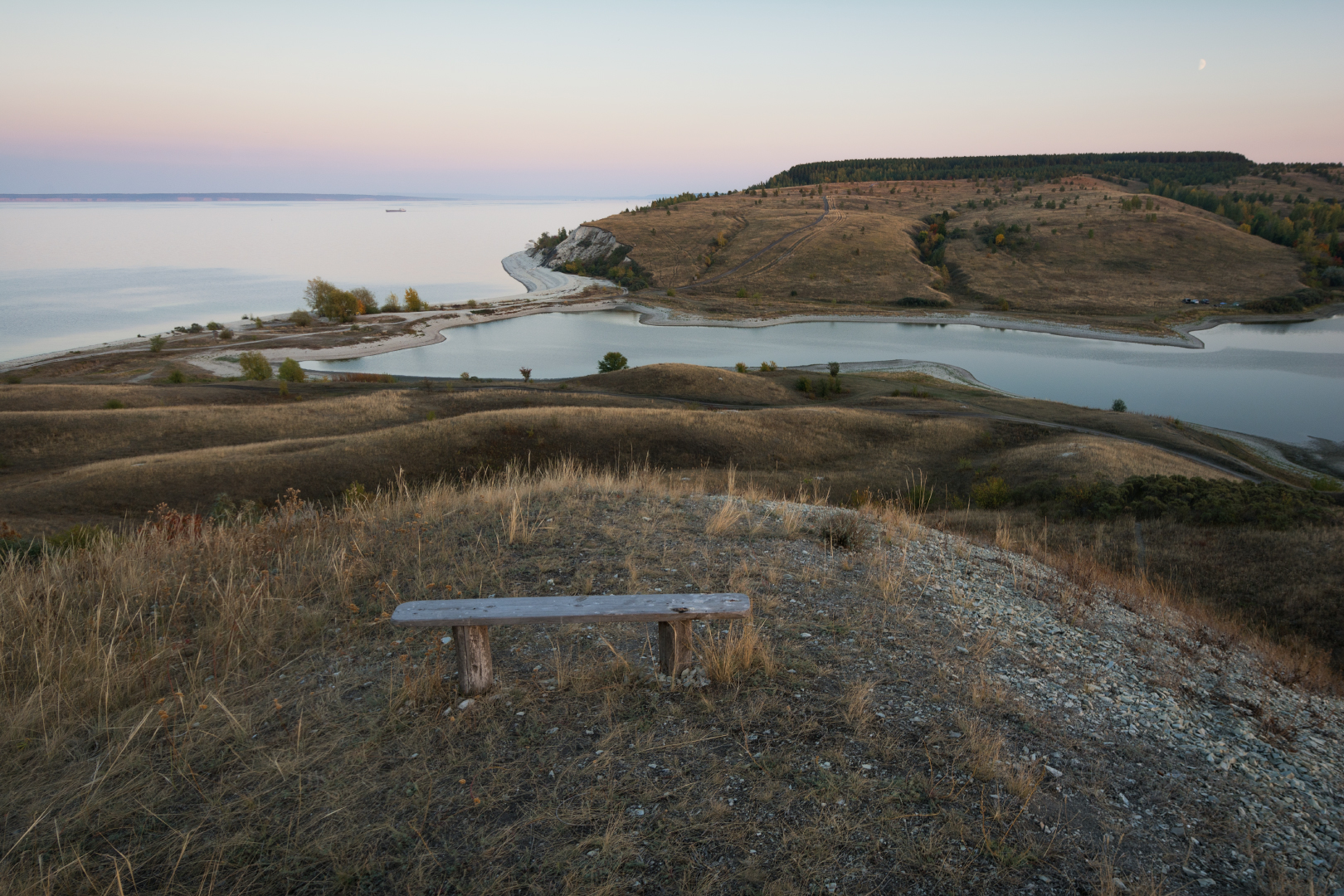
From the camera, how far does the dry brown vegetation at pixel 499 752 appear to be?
10.3 feet

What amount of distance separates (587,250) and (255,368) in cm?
8932

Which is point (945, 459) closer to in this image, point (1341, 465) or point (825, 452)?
point (825, 452)

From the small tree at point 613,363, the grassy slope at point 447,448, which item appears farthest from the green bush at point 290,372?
the small tree at point 613,363

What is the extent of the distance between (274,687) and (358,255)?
7360 inches

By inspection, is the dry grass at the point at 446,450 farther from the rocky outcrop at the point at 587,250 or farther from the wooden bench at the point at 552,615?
the rocky outcrop at the point at 587,250

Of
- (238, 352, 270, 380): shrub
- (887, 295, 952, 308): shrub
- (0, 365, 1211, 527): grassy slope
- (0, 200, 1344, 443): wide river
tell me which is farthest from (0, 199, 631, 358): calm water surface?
(887, 295, 952, 308): shrub

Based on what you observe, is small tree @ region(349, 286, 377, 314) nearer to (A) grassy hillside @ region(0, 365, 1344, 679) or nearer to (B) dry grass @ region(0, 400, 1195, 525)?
(A) grassy hillside @ region(0, 365, 1344, 679)

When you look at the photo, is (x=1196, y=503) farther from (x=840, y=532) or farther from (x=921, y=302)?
(x=921, y=302)

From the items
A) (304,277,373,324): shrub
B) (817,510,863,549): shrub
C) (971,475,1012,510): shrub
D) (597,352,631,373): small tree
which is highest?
(304,277,373,324): shrub

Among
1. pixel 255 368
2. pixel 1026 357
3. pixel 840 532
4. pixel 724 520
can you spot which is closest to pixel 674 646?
pixel 724 520

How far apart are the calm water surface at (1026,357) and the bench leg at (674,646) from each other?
55.4m

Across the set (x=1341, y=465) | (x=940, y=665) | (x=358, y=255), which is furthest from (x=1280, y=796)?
(x=358, y=255)

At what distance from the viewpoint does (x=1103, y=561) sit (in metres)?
11.8

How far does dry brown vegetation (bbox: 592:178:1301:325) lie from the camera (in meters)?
92.2
